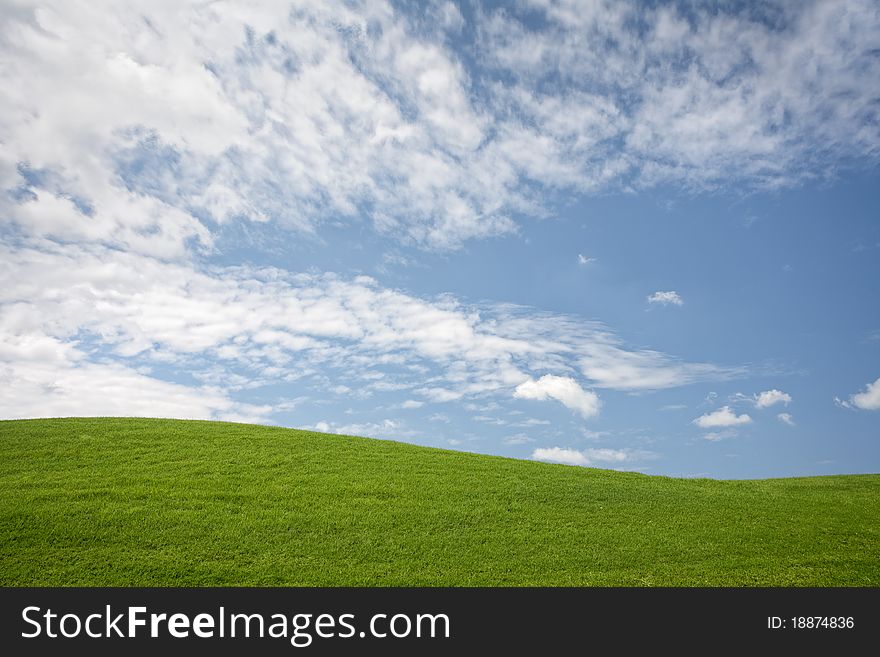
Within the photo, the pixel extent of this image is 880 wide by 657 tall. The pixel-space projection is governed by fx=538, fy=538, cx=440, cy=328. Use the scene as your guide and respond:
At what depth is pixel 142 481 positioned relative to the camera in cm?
2038

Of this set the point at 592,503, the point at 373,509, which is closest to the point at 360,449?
the point at 373,509

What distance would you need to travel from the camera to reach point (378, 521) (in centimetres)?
1741

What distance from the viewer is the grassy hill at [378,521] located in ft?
46.9

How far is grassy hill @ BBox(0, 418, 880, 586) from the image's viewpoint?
14305 millimetres
